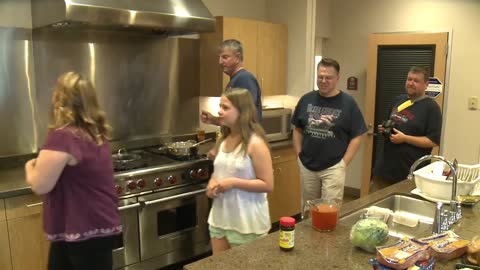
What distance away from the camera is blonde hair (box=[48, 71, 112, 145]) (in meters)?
1.81

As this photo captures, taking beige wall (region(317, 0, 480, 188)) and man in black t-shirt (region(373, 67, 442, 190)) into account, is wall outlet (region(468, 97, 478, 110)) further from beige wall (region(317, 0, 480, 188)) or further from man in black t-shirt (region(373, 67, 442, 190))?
man in black t-shirt (region(373, 67, 442, 190))

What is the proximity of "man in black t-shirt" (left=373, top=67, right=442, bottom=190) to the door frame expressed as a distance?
1407mm

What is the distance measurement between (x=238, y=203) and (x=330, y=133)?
3.22 ft

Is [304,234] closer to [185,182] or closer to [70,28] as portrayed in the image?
[185,182]

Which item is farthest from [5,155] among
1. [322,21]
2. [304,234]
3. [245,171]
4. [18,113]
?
[322,21]

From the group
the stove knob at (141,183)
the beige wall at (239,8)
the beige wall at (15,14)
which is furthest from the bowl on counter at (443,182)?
the beige wall at (15,14)

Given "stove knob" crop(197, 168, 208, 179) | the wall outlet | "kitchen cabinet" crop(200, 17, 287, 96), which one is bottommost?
"stove knob" crop(197, 168, 208, 179)

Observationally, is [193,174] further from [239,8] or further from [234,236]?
[239,8]

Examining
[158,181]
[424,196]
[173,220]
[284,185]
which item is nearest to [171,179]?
[158,181]

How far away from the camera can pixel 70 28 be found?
9.78 ft

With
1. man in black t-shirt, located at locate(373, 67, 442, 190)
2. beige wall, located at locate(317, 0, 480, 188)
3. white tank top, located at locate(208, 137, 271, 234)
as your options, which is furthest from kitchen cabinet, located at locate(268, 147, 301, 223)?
white tank top, located at locate(208, 137, 271, 234)

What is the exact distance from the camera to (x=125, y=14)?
2678mm

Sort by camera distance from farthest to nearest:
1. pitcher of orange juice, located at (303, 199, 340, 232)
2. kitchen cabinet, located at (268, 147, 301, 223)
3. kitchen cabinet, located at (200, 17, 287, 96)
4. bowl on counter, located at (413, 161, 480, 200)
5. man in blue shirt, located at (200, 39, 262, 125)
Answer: kitchen cabinet, located at (268, 147, 301, 223) < kitchen cabinet, located at (200, 17, 287, 96) < man in blue shirt, located at (200, 39, 262, 125) < bowl on counter, located at (413, 161, 480, 200) < pitcher of orange juice, located at (303, 199, 340, 232)

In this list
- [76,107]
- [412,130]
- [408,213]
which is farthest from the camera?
[412,130]
